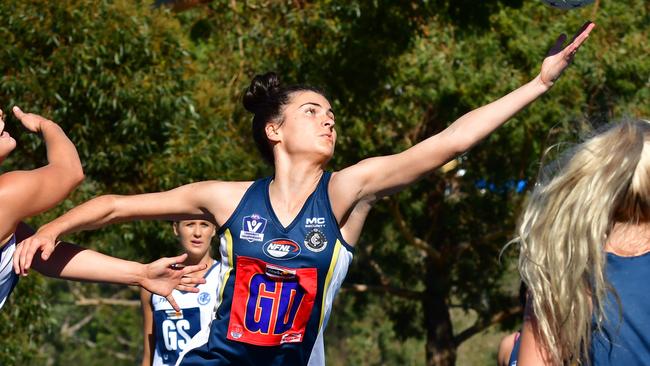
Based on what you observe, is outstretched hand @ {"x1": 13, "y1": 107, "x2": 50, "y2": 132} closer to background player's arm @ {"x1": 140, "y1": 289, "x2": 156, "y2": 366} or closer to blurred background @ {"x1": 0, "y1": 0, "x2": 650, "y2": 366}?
background player's arm @ {"x1": 140, "y1": 289, "x2": 156, "y2": 366}

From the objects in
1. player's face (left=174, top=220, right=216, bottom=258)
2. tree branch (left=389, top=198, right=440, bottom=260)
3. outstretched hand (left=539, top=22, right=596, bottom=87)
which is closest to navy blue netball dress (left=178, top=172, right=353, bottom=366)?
outstretched hand (left=539, top=22, right=596, bottom=87)

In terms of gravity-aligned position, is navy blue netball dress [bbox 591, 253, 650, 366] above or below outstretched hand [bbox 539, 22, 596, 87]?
below

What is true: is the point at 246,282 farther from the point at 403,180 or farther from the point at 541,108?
the point at 541,108

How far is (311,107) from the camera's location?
4754 millimetres

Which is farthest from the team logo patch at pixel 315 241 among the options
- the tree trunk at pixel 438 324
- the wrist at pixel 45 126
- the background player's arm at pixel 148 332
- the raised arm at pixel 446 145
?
the tree trunk at pixel 438 324

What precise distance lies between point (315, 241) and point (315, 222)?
85 mm

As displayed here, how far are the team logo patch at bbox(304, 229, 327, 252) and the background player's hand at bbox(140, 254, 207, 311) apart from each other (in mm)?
478

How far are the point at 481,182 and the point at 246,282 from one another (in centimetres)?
1136

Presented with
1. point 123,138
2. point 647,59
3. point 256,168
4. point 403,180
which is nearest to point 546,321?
point 403,180

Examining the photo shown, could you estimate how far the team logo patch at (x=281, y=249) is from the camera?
434 centimetres

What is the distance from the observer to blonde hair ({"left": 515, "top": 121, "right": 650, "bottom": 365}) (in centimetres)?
259

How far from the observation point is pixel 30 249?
379 cm

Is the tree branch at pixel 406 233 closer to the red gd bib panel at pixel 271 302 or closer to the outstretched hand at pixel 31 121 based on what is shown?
the red gd bib panel at pixel 271 302

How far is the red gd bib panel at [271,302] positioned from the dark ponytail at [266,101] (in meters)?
0.76
